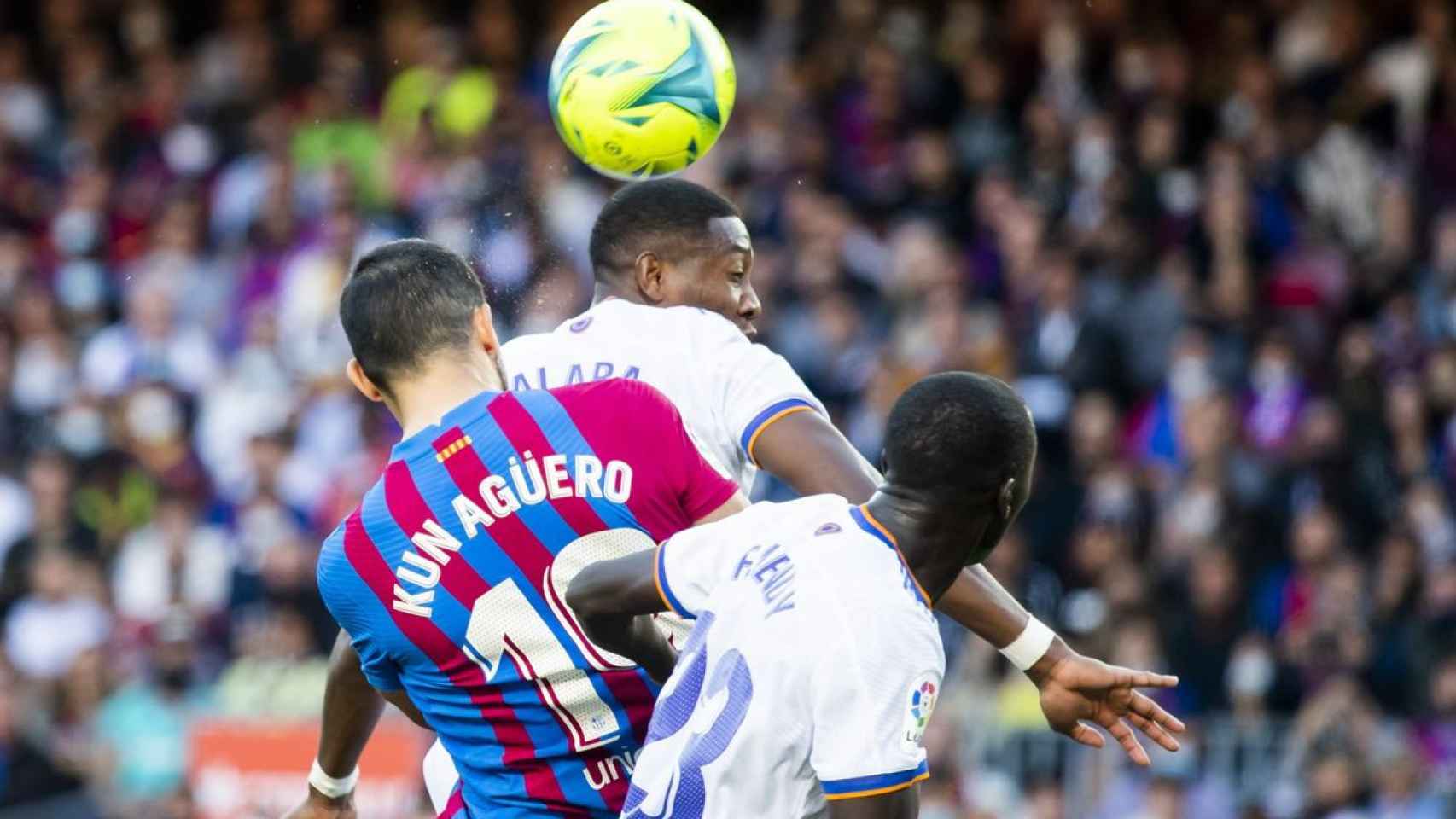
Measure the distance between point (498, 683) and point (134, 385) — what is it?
36.9 feet

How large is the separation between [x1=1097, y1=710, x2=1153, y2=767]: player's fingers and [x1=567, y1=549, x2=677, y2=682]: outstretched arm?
909 millimetres

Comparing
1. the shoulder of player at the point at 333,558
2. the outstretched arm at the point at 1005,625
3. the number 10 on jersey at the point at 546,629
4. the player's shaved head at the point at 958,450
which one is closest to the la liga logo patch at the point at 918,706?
the player's shaved head at the point at 958,450

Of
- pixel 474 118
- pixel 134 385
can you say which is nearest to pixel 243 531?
pixel 134 385

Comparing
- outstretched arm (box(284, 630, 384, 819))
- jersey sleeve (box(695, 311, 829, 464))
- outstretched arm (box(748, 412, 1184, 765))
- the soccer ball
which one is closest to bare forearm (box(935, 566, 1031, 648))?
outstretched arm (box(748, 412, 1184, 765))

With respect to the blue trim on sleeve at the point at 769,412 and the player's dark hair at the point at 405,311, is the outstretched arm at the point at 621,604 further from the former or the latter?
the blue trim on sleeve at the point at 769,412

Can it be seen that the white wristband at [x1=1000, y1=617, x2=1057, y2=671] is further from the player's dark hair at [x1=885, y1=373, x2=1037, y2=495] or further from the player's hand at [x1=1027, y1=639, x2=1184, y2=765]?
the player's dark hair at [x1=885, y1=373, x2=1037, y2=495]

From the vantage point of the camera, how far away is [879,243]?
44.6 feet

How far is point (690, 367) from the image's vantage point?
4.68 meters

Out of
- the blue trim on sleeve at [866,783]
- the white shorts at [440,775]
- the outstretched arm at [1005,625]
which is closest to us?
the blue trim on sleeve at [866,783]

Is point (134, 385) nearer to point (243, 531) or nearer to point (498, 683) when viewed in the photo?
point (243, 531)

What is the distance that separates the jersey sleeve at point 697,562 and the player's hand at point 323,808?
157 cm

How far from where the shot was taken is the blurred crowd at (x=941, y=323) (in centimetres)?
1046

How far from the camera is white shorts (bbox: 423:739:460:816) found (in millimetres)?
4500

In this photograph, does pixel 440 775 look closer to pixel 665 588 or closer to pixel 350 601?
pixel 350 601
